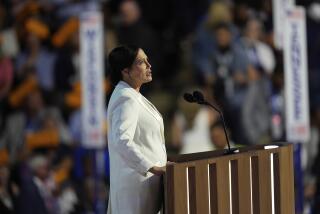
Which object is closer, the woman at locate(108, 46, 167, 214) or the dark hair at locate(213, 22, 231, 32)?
the woman at locate(108, 46, 167, 214)

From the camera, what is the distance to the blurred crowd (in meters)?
8.37

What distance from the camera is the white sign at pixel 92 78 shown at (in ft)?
25.9

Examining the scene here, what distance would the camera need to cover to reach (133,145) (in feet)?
Result: 13.1

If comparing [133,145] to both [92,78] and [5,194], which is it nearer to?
[92,78]

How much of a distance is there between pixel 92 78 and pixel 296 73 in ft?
5.25

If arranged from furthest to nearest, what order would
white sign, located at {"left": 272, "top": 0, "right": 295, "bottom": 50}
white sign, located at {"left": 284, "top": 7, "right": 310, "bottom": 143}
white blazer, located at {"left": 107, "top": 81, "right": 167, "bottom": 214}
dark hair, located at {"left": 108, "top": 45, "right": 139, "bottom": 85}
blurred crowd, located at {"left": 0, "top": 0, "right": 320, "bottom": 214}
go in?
blurred crowd, located at {"left": 0, "top": 0, "right": 320, "bottom": 214}
white sign, located at {"left": 272, "top": 0, "right": 295, "bottom": 50}
white sign, located at {"left": 284, "top": 7, "right": 310, "bottom": 143}
dark hair, located at {"left": 108, "top": 45, "right": 139, "bottom": 85}
white blazer, located at {"left": 107, "top": 81, "right": 167, "bottom": 214}

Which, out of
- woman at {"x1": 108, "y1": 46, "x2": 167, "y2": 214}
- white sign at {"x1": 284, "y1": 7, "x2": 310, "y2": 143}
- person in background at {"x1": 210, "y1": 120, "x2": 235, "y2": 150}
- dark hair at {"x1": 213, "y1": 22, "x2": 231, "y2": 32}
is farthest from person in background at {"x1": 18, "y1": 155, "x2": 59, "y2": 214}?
woman at {"x1": 108, "y1": 46, "x2": 167, "y2": 214}

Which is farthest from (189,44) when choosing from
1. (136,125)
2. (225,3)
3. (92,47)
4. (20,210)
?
(136,125)

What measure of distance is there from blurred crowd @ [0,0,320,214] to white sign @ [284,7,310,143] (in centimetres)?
55

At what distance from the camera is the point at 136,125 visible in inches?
160

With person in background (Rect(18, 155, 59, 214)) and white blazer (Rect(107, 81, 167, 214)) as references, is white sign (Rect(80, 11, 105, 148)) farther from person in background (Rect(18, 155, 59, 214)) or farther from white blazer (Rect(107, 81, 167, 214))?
white blazer (Rect(107, 81, 167, 214))

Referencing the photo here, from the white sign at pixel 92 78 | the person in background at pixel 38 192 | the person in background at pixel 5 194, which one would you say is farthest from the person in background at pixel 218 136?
the person in background at pixel 5 194

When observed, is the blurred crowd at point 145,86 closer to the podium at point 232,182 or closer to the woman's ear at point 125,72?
the podium at point 232,182

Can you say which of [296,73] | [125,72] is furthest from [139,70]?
[296,73]
